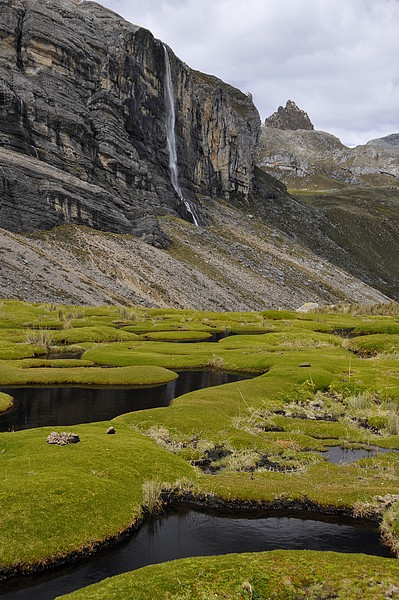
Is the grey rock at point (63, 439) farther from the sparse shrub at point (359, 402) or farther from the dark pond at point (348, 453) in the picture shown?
the sparse shrub at point (359, 402)

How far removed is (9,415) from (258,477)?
13796mm

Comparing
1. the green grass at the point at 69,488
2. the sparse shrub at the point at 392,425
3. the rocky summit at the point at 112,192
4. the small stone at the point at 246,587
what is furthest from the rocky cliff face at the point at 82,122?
the small stone at the point at 246,587

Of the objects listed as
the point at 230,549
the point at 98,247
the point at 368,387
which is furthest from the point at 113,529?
the point at 98,247

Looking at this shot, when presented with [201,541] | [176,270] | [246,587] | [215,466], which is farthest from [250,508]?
[176,270]

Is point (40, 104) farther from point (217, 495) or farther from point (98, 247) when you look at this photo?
point (217, 495)

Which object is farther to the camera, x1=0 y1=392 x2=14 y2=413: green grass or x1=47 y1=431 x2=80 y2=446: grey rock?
x1=0 y1=392 x2=14 y2=413: green grass

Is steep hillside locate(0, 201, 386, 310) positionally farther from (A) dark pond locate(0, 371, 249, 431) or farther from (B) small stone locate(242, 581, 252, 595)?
(B) small stone locate(242, 581, 252, 595)

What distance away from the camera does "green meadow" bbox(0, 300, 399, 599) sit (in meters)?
8.73

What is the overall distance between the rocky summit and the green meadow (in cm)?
5864

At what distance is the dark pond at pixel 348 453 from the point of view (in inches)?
704

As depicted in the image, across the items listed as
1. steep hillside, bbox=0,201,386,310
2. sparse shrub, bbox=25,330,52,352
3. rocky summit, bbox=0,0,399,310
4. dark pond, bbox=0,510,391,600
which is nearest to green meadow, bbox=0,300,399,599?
dark pond, bbox=0,510,391,600

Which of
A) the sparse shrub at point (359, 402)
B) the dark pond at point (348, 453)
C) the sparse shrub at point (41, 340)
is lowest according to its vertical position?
the dark pond at point (348, 453)

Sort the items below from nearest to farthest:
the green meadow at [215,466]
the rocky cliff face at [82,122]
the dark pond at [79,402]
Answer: the green meadow at [215,466] → the dark pond at [79,402] → the rocky cliff face at [82,122]

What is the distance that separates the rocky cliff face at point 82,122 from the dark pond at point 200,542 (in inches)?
4056
